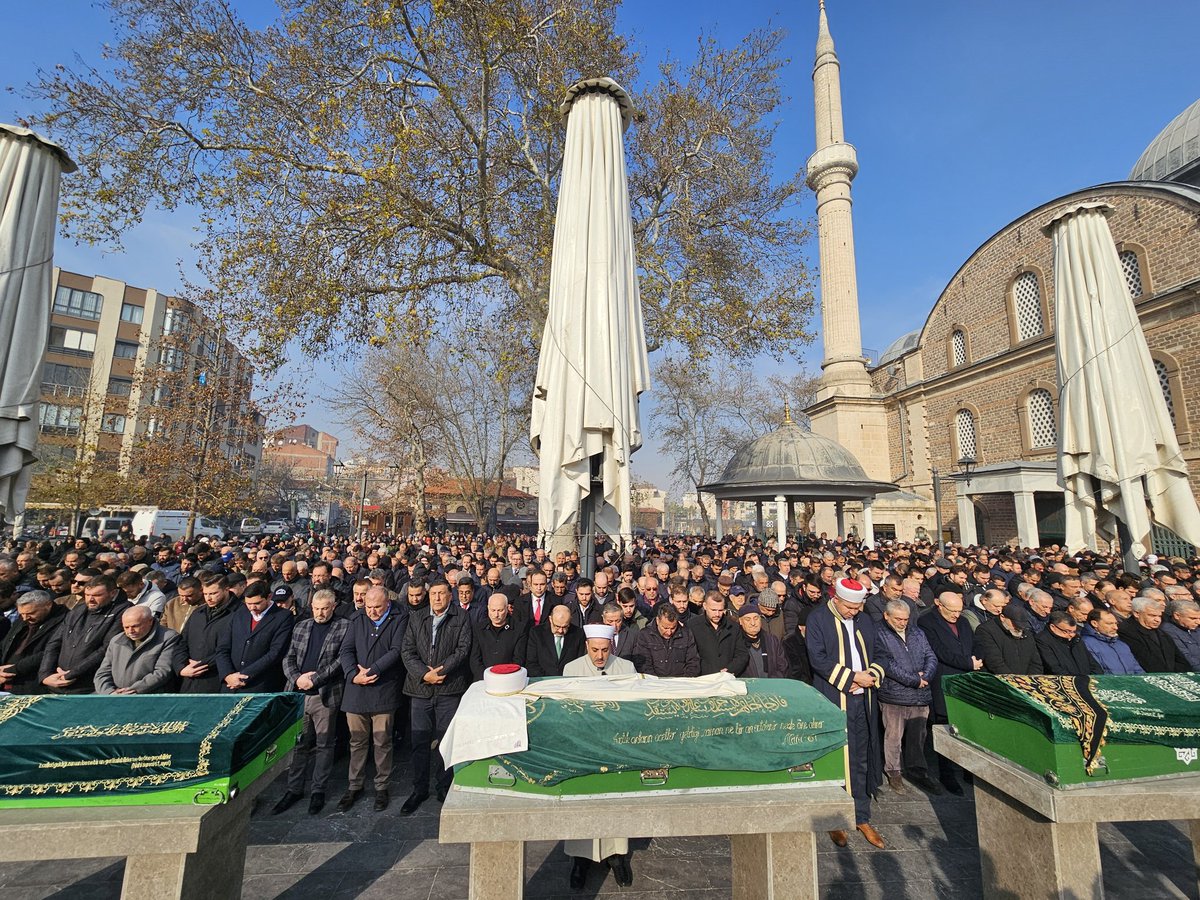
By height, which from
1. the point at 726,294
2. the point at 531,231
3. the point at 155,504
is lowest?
the point at 155,504

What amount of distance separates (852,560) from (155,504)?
28622 mm

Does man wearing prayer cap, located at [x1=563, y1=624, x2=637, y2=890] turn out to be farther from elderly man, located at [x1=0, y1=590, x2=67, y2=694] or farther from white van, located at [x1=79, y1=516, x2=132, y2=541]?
white van, located at [x1=79, y1=516, x2=132, y2=541]

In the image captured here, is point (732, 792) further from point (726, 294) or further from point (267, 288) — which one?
point (726, 294)

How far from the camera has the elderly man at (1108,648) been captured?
16.2 feet

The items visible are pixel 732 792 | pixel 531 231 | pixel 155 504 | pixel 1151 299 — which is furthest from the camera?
pixel 155 504

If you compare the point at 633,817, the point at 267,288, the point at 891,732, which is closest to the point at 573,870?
the point at 633,817

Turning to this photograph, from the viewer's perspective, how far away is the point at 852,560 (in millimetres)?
10891

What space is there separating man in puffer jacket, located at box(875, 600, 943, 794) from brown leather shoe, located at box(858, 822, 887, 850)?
115 cm

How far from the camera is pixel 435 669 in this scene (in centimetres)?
464

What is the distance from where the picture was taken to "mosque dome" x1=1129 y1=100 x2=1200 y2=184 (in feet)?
78.5

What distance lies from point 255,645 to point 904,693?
574cm

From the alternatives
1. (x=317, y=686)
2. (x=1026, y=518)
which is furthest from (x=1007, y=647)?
(x=1026, y=518)

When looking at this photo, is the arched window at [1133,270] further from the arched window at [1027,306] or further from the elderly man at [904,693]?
the elderly man at [904,693]

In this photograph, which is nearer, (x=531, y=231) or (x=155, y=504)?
(x=531, y=231)
